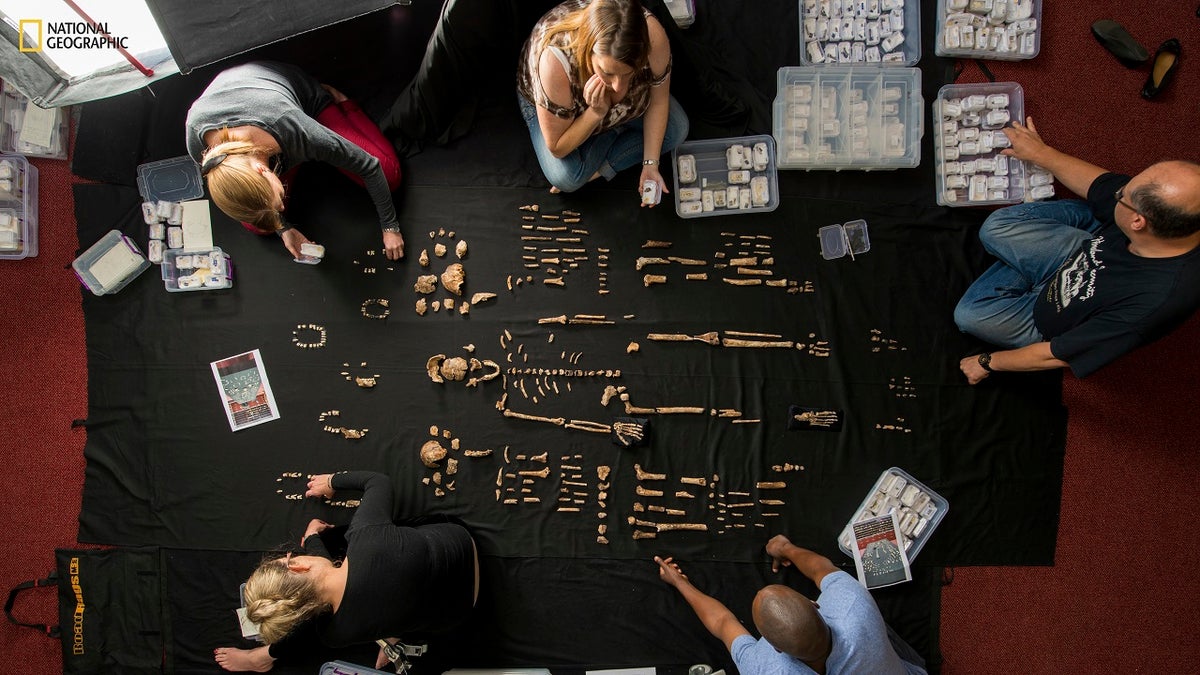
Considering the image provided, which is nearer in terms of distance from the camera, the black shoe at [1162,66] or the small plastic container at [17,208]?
the small plastic container at [17,208]

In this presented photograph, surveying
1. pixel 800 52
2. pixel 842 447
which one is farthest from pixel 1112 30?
pixel 842 447

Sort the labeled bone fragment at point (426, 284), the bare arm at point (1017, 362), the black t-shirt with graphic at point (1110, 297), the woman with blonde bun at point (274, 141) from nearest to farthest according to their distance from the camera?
the woman with blonde bun at point (274, 141), the black t-shirt with graphic at point (1110, 297), the bare arm at point (1017, 362), the labeled bone fragment at point (426, 284)

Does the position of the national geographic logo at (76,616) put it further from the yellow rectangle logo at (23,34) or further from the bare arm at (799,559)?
the bare arm at (799,559)

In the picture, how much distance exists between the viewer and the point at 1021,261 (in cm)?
369

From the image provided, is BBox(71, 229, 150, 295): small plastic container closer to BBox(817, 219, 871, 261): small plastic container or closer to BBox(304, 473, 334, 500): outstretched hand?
BBox(304, 473, 334, 500): outstretched hand

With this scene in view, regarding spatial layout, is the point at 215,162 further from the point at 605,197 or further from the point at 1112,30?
the point at 1112,30

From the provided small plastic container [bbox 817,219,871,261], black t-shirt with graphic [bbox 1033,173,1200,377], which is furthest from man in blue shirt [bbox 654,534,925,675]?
small plastic container [bbox 817,219,871,261]

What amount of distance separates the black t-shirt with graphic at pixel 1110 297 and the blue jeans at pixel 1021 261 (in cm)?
10

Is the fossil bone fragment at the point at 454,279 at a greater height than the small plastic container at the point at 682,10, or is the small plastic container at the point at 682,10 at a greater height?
the small plastic container at the point at 682,10

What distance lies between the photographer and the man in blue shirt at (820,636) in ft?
9.25

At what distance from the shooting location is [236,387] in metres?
3.84

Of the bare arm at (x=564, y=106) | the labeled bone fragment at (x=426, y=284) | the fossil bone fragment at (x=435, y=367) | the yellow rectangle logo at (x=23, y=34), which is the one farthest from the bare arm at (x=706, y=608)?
the yellow rectangle logo at (x=23, y=34)

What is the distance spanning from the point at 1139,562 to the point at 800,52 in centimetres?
→ 353

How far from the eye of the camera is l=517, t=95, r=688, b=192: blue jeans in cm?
364
